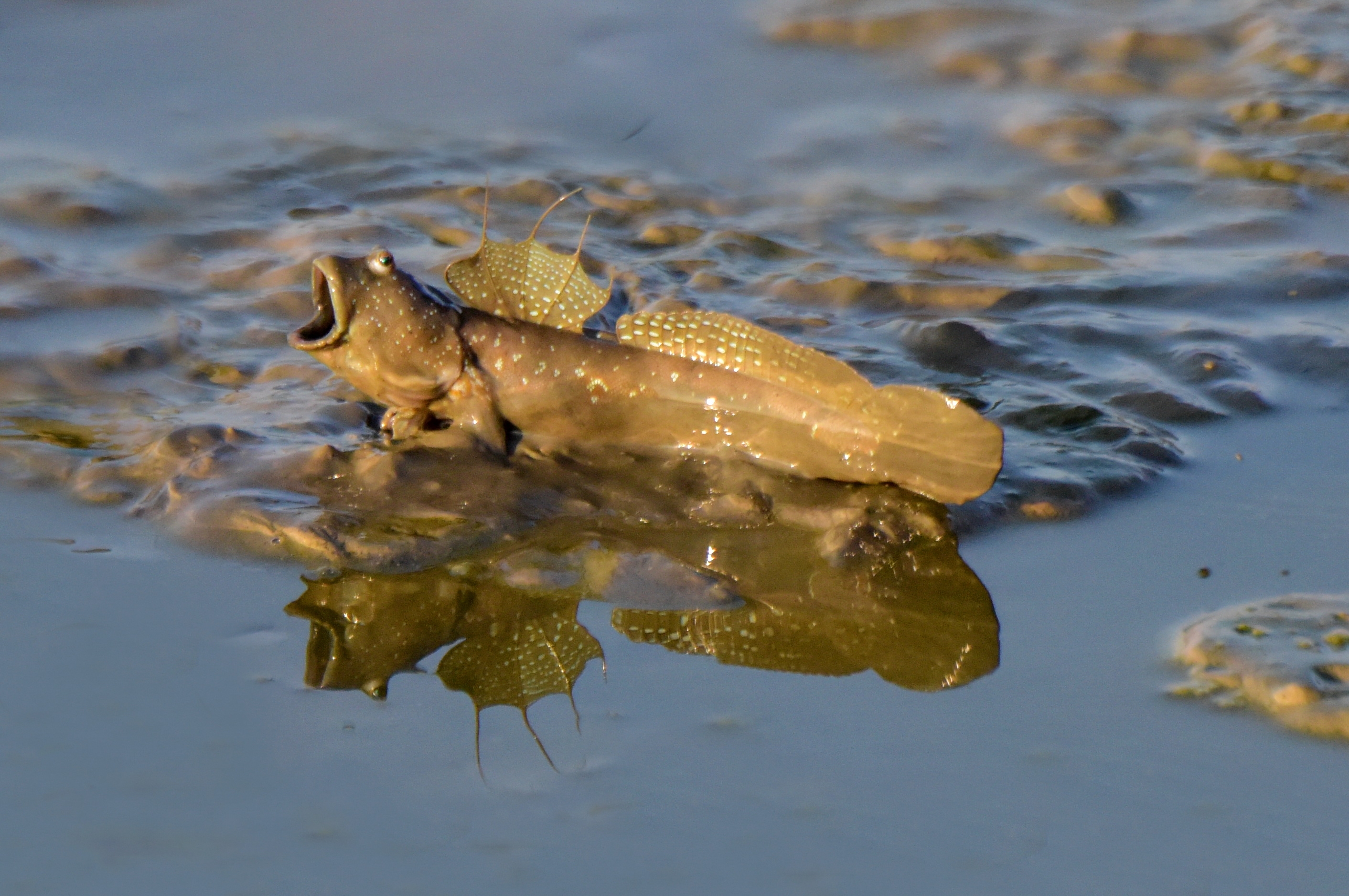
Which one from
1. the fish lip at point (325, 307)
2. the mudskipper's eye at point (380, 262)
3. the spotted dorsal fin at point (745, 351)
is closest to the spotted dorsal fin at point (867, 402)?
the spotted dorsal fin at point (745, 351)

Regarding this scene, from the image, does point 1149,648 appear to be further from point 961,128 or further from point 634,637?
point 961,128

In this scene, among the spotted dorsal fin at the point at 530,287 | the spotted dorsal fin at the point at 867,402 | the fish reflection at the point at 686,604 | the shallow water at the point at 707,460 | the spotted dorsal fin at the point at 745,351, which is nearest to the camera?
the shallow water at the point at 707,460

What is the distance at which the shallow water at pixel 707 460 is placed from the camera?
2660mm

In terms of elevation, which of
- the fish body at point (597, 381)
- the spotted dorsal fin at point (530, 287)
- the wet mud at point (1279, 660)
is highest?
the spotted dorsal fin at point (530, 287)

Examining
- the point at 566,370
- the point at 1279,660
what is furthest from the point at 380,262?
the point at 1279,660

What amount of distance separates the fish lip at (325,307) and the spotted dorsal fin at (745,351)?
2.26 feet

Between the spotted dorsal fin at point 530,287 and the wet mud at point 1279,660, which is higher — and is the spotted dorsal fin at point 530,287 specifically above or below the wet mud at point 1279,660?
above

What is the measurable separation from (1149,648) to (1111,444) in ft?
3.05

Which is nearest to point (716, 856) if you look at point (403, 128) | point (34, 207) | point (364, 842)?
point (364, 842)

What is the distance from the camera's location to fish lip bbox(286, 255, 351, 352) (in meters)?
3.70

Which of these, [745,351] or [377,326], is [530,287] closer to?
[377,326]

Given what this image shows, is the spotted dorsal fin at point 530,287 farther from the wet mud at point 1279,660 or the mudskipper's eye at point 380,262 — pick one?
the wet mud at point 1279,660

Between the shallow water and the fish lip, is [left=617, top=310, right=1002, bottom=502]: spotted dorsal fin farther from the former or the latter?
the fish lip

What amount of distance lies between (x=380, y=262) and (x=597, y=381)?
614 mm
